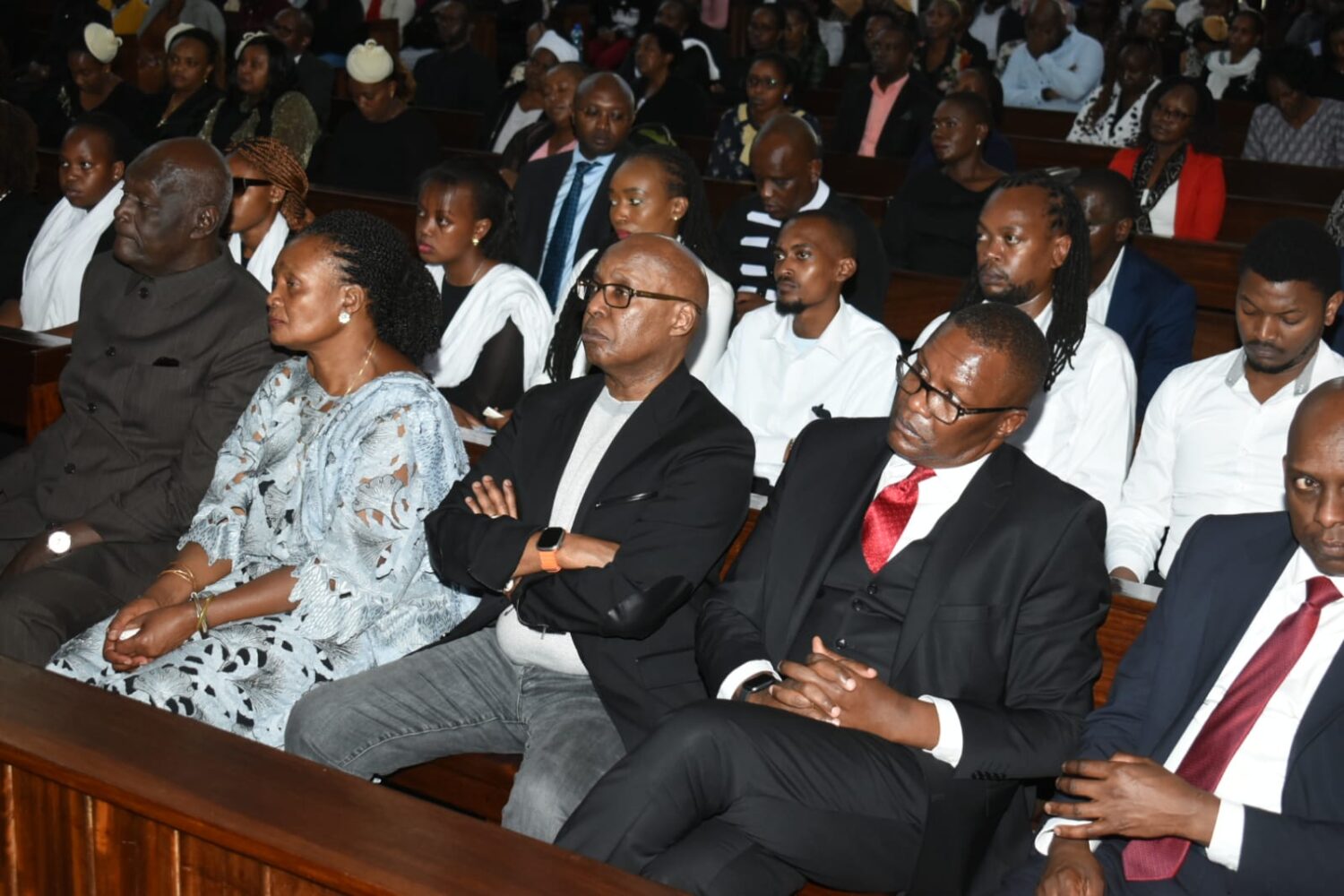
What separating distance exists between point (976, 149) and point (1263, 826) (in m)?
3.74

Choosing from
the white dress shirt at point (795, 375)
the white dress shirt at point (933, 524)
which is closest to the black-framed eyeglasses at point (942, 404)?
the white dress shirt at point (933, 524)

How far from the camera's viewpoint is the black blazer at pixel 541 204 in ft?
16.4

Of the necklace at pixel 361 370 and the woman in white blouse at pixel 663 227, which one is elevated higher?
the woman in white blouse at pixel 663 227

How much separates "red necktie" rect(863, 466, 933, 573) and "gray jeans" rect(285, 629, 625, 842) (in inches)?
22.6

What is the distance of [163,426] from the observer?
3287 millimetres

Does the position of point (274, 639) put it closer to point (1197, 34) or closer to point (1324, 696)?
point (1324, 696)

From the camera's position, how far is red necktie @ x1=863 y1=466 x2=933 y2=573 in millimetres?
2467

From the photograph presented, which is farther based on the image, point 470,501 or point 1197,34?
point 1197,34

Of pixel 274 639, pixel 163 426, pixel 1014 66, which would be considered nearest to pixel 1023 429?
pixel 274 639

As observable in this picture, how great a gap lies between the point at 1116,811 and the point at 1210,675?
0.97 ft

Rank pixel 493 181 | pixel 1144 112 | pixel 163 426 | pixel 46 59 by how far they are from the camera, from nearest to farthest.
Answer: pixel 163 426
pixel 493 181
pixel 1144 112
pixel 46 59

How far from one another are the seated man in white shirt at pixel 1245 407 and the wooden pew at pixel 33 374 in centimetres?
260

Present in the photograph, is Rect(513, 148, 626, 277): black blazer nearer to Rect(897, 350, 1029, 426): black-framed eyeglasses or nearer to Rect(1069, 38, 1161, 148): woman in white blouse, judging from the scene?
Rect(897, 350, 1029, 426): black-framed eyeglasses

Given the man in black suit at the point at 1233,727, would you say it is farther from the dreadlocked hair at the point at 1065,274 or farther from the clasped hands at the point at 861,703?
the dreadlocked hair at the point at 1065,274
